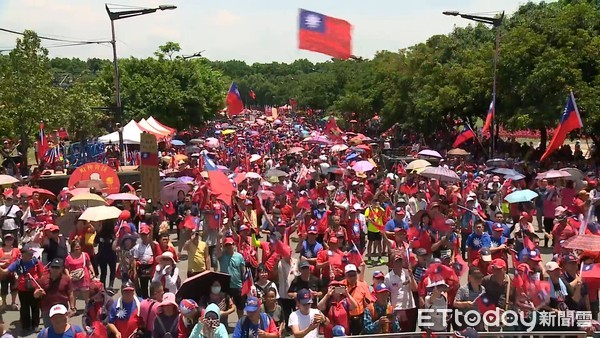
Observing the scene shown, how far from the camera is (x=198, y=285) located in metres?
7.57

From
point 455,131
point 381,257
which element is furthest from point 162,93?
point 381,257

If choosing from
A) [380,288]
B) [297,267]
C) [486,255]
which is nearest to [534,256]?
[486,255]

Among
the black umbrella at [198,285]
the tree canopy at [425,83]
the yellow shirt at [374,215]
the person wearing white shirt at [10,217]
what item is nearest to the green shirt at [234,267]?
the black umbrella at [198,285]

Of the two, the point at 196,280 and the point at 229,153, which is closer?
the point at 196,280

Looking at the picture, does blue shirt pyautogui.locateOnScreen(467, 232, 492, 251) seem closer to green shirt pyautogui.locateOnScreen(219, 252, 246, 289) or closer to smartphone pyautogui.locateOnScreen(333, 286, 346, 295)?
green shirt pyautogui.locateOnScreen(219, 252, 246, 289)

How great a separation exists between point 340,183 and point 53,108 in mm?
13500

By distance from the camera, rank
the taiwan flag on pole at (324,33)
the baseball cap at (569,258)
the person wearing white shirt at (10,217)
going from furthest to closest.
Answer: the taiwan flag on pole at (324,33) → the person wearing white shirt at (10,217) → the baseball cap at (569,258)

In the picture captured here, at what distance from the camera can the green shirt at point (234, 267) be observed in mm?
9141

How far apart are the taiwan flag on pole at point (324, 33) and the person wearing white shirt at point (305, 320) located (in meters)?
10.2

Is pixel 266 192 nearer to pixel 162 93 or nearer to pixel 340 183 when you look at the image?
pixel 340 183

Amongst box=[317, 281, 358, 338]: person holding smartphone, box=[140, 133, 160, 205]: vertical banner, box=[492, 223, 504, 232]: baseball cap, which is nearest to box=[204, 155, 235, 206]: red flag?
box=[140, 133, 160, 205]: vertical banner

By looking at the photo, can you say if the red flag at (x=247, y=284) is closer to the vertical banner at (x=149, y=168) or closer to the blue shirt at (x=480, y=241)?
the blue shirt at (x=480, y=241)

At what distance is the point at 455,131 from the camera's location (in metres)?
39.0

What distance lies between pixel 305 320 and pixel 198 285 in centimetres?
120
